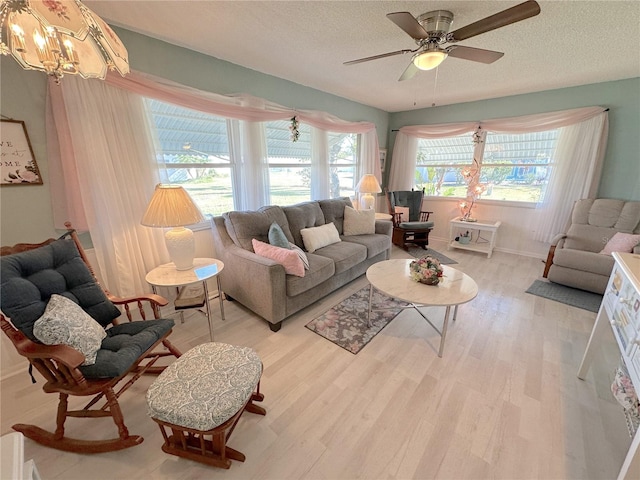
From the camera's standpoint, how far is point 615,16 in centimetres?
174

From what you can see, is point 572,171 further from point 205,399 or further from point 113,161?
point 113,161

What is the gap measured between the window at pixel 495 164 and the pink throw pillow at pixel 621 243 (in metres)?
1.13

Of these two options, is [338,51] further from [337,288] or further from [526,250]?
[526,250]

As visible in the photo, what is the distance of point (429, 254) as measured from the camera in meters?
4.11

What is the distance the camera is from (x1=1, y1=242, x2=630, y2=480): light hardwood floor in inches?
49.2

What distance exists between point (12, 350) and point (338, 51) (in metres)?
3.45

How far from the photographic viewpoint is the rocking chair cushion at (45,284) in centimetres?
123

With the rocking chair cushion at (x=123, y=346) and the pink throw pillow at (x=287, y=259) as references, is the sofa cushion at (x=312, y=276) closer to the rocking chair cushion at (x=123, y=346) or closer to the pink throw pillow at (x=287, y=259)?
the pink throw pillow at (x=287, y=259)

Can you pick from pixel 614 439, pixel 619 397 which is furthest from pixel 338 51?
pixel 614 439

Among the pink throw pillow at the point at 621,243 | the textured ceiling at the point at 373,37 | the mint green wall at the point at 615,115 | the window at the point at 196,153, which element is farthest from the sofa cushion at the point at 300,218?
the mint green wall at the point at 615,115

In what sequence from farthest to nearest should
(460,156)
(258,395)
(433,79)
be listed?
(460,156) → (433,79) → (258,395)

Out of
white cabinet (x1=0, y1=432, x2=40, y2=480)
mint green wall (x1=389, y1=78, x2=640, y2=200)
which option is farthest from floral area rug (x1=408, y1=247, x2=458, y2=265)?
white cabinet (x1=0, y1=432, x2=40, y2=480)

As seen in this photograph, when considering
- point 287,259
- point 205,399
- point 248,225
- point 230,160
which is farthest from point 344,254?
point 205,399

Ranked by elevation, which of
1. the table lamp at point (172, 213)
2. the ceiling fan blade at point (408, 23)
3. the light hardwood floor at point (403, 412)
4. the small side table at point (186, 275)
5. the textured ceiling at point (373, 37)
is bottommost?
the light hardwood floor at point (403, 412)
